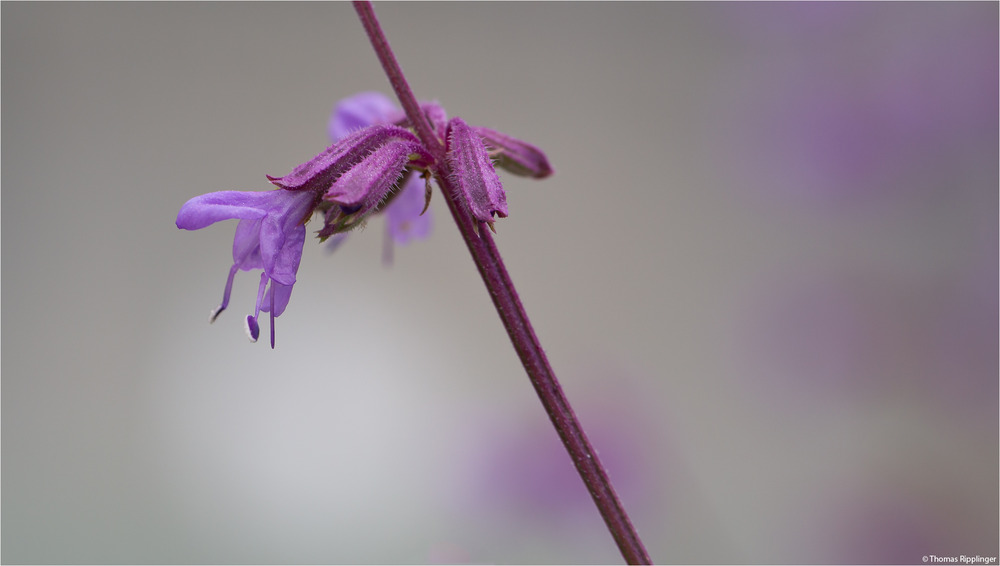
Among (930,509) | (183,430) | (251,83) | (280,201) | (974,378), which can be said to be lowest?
(930,509)

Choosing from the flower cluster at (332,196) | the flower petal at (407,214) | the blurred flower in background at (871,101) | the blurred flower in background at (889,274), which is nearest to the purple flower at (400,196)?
the flower petal at (407,214)

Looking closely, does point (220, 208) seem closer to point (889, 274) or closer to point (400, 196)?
point (400, 196)

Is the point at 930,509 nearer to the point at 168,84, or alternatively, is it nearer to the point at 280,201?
the point at 280,201

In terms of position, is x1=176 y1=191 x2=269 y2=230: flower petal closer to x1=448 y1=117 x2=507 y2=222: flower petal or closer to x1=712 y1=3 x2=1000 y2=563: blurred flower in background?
x1=448 y1=117 x2=507 y2=222: flower petal

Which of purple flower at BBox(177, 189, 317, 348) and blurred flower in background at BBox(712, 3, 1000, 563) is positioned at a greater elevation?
purple flower at BBox(177, 189, 317, 348)

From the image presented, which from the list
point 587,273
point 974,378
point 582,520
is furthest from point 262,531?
point 974,378

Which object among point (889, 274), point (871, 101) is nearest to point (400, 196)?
point (871, 101)

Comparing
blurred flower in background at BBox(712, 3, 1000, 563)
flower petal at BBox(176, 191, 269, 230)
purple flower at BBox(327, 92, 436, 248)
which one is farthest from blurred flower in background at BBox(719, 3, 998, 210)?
flower petal at BBox(176, 191, 269, 230)

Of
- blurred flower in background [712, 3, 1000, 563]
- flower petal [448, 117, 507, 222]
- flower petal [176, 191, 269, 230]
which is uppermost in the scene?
flower petal [176, 191, 269, 230]

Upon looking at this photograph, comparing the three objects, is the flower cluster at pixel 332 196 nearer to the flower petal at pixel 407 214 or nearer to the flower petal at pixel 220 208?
the flower petal at pixel 220 208
